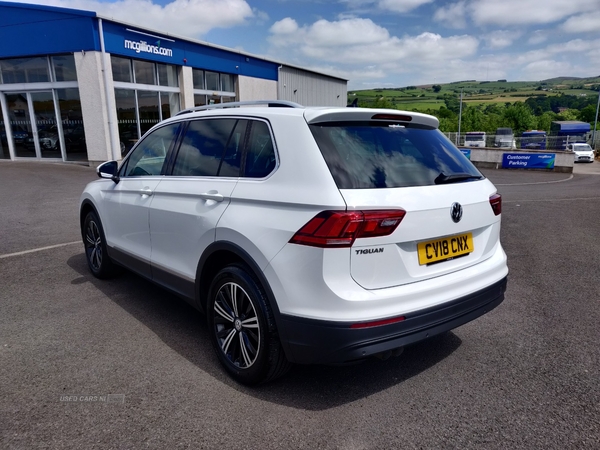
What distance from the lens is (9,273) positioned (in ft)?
17.6

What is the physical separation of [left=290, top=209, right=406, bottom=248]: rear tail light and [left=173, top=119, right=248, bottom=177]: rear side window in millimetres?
881

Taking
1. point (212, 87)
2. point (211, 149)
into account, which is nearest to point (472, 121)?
point (212, 87)

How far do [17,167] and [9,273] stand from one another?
1430cm

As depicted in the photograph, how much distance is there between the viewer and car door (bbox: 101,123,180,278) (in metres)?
3.99

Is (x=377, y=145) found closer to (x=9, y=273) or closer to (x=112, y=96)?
(x=9, y=273)

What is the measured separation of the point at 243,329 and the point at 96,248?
292 cm

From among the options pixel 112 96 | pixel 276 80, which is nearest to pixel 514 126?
pixel 276 80

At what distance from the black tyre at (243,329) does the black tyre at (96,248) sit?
2210mm

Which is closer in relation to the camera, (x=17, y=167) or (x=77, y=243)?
(x=77, y=243)

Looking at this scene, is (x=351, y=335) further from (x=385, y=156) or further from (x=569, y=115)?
(x=569, y=115)

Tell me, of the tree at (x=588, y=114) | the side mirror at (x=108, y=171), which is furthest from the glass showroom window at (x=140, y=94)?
the tree at (x=588, y=114)

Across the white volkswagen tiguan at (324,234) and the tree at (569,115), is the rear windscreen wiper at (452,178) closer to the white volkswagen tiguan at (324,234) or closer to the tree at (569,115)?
the white volkswagen tiguan at (324,234)

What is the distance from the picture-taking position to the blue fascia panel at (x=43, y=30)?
16266 millimetres

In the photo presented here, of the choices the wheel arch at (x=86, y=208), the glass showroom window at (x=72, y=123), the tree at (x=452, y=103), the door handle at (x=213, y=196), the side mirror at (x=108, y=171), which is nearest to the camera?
the door handle at (x=213, y=196)
